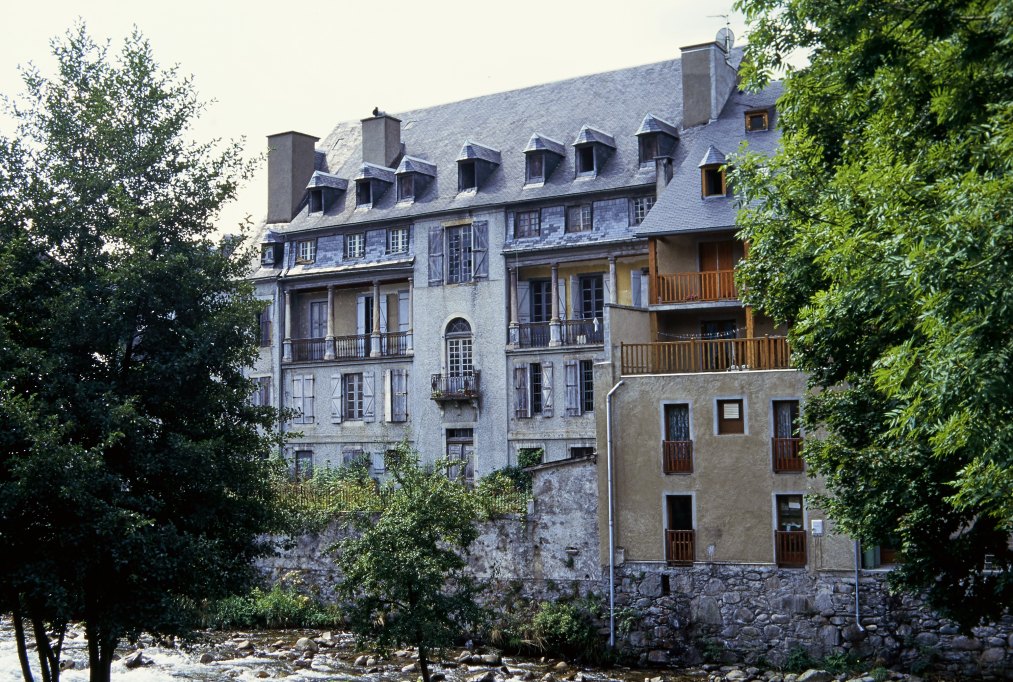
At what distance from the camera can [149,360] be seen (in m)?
18.7

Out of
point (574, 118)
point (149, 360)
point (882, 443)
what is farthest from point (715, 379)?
point (574, 118)

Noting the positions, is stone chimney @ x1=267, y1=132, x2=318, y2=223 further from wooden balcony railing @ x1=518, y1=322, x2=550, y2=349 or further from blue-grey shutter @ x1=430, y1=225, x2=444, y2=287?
wooden balcony railing @ x1=518, y1=322, x2=550, y2=349

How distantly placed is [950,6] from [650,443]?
16.3m

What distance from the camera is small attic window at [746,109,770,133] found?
35.2 metres

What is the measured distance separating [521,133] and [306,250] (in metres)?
9.54

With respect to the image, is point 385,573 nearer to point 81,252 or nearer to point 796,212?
point 81,252

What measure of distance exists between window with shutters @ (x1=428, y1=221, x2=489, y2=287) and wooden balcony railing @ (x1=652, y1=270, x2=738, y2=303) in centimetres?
952

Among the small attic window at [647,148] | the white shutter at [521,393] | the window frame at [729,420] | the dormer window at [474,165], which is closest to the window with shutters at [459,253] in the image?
the dormer window at [474,165]

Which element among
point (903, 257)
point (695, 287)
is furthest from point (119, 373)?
point (695, 287)

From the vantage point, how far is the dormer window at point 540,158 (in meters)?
40.1

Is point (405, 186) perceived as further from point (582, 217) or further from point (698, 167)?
point (698, 167)

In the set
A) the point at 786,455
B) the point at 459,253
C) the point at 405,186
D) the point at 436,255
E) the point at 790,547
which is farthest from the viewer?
the point at 405,186

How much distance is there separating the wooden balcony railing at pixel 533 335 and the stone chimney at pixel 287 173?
12607mm

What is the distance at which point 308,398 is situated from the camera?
1738 inches
